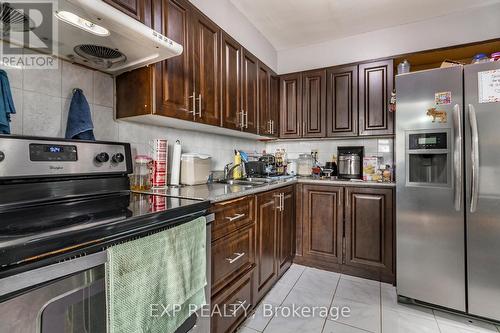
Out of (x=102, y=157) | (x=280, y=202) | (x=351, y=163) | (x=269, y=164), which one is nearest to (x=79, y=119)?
(x=102, y=157)

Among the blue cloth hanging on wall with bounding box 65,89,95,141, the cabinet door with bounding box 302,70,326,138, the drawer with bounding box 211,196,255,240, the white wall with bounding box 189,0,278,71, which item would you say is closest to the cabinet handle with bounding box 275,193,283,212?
the drawer with bounding box 211,196,255,240

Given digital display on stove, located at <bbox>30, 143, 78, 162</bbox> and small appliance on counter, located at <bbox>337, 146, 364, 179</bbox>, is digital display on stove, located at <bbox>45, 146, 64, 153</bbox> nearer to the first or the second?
digital display on stove, located at <bbox>30, 143, 78, 162</bbox>

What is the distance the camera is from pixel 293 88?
9.48ft

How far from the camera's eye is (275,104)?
2.88 meters

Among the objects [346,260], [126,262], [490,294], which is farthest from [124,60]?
[490,294]

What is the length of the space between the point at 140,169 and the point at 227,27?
1488 mm

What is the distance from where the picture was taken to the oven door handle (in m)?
A: 0.52

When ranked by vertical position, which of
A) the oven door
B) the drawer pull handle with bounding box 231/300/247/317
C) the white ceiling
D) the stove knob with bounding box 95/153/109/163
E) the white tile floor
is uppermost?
the white ceiling

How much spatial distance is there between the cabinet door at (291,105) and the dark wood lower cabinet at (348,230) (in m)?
0.78

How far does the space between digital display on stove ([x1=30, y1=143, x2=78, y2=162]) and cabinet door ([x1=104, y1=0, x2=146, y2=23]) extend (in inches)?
27.9

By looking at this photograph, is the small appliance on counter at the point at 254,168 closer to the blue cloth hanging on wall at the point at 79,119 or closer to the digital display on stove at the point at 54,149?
the blue cloth hanging on wall at the point at 79,119

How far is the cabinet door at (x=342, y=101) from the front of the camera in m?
2.58

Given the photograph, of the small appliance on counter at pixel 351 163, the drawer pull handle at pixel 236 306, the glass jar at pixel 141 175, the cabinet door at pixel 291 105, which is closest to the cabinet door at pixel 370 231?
the small appliance on counter at pixel 351 163

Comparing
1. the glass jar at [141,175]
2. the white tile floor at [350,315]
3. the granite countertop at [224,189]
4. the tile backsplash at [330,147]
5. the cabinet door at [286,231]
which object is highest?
the tile backsplash at [330,147]
